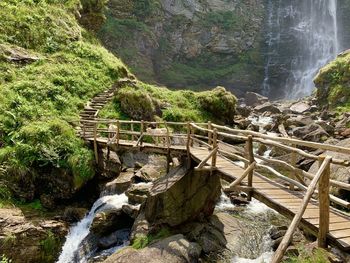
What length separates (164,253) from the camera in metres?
9.64

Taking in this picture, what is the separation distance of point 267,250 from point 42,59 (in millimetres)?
16722

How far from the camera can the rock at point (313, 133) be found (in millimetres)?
22688

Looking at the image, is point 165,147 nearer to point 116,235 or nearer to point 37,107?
point 116,235

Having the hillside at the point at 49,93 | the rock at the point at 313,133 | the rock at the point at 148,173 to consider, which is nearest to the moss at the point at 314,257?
the hillside at the point at 49,93

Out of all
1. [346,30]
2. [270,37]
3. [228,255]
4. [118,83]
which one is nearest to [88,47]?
[118,83]

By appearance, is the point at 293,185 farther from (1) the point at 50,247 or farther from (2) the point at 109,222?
(1) the point at 50,247

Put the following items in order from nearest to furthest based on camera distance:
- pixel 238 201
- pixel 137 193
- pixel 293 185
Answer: pixel 293 185, pixel 137 193, pixel 238 201

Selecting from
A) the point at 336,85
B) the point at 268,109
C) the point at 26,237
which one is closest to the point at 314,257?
the point at 26,237

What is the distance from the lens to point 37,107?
16953 millimetres

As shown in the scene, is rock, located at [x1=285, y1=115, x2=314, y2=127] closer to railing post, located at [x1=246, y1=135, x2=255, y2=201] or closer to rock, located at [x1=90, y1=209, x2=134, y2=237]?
rock, located at [x1=90, y1=209, x2=134, y2=237]

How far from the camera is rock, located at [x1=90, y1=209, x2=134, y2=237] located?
1209cm

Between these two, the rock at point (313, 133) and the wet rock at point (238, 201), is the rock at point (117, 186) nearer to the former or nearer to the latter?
the wet rock at point (238, 201)

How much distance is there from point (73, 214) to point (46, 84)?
887cm

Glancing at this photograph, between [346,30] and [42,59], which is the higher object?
[346,30]
